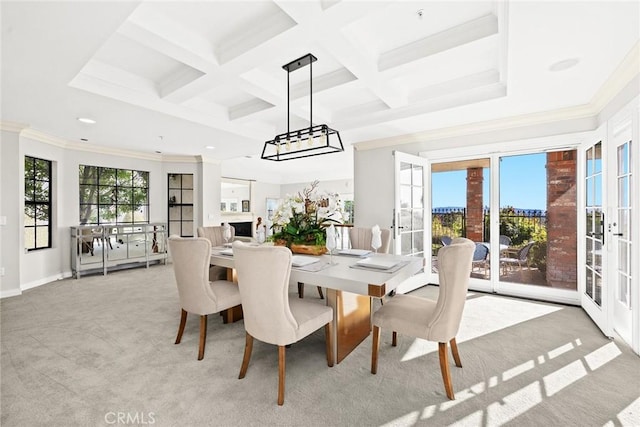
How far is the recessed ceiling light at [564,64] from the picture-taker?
7.21ft

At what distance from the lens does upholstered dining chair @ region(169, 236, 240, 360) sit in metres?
2.21

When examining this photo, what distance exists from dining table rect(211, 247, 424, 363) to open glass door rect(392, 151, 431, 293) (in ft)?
4.48

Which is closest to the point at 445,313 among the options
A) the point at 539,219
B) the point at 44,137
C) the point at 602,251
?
the point at 602,251

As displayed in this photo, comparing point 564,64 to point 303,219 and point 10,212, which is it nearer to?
point 303,219

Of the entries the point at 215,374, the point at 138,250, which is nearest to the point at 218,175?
the point at 138,250

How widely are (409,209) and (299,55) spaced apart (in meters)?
2.51

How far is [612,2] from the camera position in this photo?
5.17 ft

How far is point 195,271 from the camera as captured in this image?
2240 mm

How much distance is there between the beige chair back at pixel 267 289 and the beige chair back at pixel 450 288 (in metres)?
0.87

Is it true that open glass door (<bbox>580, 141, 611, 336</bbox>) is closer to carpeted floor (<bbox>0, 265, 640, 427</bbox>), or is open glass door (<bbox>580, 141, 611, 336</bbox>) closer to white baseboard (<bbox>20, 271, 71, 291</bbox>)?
carpeted floor (<bbox>0, 265, 640, 427</bbox>)

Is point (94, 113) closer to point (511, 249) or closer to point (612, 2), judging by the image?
A: point (612, 2)

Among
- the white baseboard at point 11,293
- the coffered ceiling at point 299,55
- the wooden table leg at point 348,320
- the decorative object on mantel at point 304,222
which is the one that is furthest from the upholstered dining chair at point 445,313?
the white baseboard at point 11,293

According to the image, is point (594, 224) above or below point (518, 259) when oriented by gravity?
above

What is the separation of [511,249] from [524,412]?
394cm
